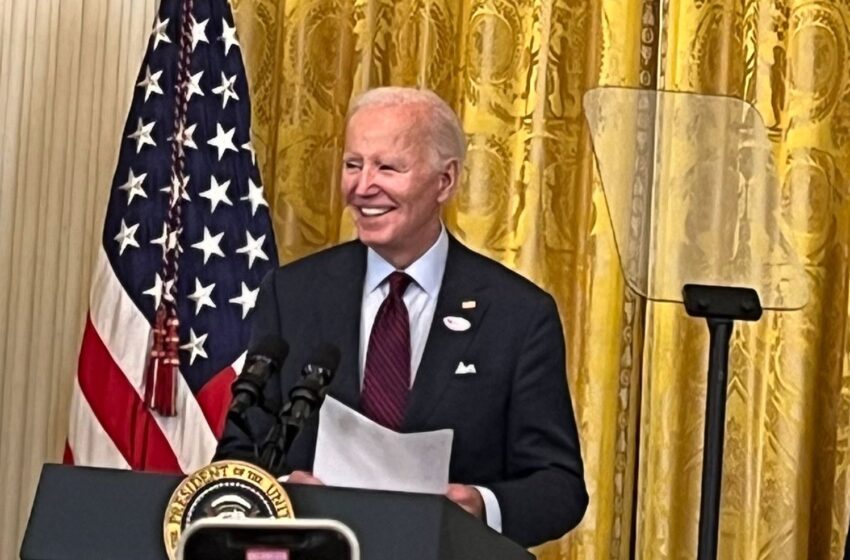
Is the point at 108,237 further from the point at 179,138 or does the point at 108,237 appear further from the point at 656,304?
the point at 656,304

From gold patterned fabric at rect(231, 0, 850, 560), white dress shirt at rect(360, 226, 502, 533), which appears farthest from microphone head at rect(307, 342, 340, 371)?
gold patterned fabric at rect(231, 0, 850, 560)

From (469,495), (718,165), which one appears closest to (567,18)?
(718,165)

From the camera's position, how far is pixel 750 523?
4453 millimetres

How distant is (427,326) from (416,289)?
8 cm

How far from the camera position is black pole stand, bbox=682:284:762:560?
2.86 m

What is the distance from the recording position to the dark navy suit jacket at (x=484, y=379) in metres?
3.09

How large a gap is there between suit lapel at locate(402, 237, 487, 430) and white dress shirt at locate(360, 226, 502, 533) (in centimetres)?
2

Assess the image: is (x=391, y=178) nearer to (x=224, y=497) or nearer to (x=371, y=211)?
(x=371, y=211)

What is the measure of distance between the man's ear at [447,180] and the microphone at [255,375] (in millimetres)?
913

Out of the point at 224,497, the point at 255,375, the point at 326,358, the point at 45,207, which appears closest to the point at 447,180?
the point at 326,358

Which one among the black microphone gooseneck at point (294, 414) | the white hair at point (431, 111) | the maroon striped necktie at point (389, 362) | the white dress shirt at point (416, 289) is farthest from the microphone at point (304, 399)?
the white hair at point (431, 111)

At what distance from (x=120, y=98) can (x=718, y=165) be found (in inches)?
78.7

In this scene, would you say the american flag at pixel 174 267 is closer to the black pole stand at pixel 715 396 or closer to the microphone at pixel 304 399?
the black pole stand at pixel 715 396

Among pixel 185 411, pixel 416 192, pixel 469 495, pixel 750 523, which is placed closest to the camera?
pixel 469 495
